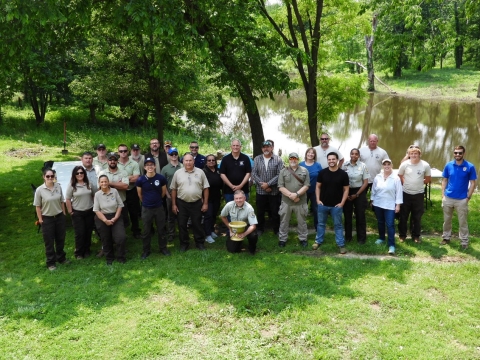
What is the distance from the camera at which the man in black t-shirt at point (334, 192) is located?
7238mm

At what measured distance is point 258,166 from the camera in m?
7.95

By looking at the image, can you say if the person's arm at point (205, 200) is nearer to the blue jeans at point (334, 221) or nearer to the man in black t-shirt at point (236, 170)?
the man in black t-shirt at point (236, 170)

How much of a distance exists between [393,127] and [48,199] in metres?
23.1

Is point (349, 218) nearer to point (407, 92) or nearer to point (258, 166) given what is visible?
point (258, 166)

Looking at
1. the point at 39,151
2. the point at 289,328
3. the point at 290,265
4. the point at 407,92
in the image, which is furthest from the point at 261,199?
the point at 407,92

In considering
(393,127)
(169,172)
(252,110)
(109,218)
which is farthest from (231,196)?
(393,127)

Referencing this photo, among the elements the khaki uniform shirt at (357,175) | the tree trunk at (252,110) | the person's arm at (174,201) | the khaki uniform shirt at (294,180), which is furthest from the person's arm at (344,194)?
the tree trunk at (252,110)

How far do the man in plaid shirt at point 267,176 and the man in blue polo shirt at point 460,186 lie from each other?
3.08 meters

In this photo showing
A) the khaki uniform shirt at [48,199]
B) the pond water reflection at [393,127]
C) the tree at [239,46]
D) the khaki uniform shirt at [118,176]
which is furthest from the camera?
the pond water reflection at [393,127]

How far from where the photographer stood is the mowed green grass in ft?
15.4

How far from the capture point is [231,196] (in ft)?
26.5

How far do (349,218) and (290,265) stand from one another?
73.1 inches

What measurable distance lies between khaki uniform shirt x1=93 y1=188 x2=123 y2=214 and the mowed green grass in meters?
0.98

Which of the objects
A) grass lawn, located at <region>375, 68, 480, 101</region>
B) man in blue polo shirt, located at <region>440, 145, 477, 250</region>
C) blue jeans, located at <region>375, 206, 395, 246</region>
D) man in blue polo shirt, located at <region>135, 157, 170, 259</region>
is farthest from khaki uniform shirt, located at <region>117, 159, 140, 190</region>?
grass lawn, located at <region>375, 68, 480, 101</region>
